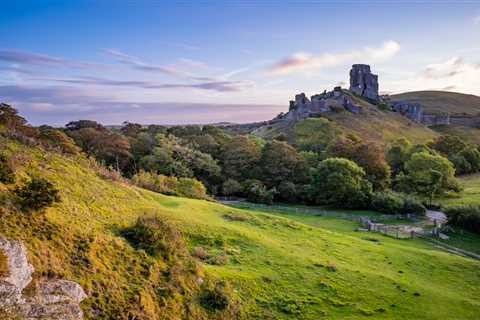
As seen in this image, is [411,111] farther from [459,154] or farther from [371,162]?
[371,162]

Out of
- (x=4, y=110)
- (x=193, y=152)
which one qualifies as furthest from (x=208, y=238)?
(x=193, y=152)

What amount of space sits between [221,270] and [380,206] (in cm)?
4458

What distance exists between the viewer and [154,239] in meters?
15.9

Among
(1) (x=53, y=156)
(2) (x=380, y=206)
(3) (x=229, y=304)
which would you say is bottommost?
(2) (x=380, y=206)

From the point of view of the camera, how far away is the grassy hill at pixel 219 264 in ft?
39.5

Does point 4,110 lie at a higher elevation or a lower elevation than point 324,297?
higher

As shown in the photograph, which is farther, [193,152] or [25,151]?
[193,152]

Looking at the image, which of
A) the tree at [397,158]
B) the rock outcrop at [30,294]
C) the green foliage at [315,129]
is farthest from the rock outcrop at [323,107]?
the rock outcrop at [30,294]

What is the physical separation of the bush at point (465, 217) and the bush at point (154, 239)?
42075 millimetres

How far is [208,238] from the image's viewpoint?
71.0 feet

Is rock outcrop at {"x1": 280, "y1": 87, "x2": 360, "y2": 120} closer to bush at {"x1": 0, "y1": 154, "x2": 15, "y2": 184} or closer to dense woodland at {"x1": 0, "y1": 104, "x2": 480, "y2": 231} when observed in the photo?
dense woodland at {"x1": 0, "y1": 104, "x2": 480, "y2": 231}

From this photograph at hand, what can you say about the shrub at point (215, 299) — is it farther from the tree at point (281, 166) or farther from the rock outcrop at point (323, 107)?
the rock outcrop at point (323, 107)

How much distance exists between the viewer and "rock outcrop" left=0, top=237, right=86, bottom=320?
923cm

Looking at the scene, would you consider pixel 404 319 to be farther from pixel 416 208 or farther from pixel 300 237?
pixel 416 208
